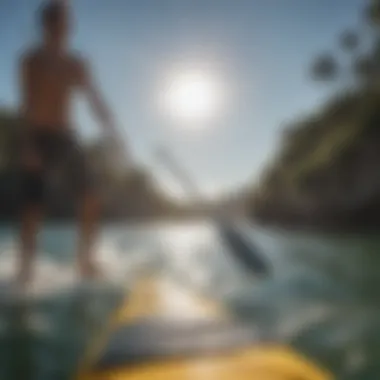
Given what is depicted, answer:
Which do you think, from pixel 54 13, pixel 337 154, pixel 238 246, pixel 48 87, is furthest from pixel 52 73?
pixel 337 154

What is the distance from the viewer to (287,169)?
145cm

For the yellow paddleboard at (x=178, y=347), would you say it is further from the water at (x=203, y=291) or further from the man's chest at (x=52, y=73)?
the man's chest at (x=52, y=73)

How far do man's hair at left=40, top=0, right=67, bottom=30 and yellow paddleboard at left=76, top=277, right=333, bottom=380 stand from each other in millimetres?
622

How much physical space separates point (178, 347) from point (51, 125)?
0.57m

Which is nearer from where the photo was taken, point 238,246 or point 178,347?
point 178,347

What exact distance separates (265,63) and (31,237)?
0.68 m

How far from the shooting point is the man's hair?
55.6 inches

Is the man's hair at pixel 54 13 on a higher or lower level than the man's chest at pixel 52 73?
higher

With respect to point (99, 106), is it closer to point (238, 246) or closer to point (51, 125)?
point (51, 125)

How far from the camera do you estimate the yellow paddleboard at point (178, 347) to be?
125cm

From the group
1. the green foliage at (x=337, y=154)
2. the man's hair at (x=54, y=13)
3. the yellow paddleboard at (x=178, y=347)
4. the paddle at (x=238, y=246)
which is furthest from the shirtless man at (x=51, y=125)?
the green foliage at (x=337, y=154)

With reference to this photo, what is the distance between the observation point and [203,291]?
1.42 meters

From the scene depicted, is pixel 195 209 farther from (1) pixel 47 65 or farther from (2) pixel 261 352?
(1) pixel 47 65

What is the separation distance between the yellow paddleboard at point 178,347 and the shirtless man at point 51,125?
15 centimetres
